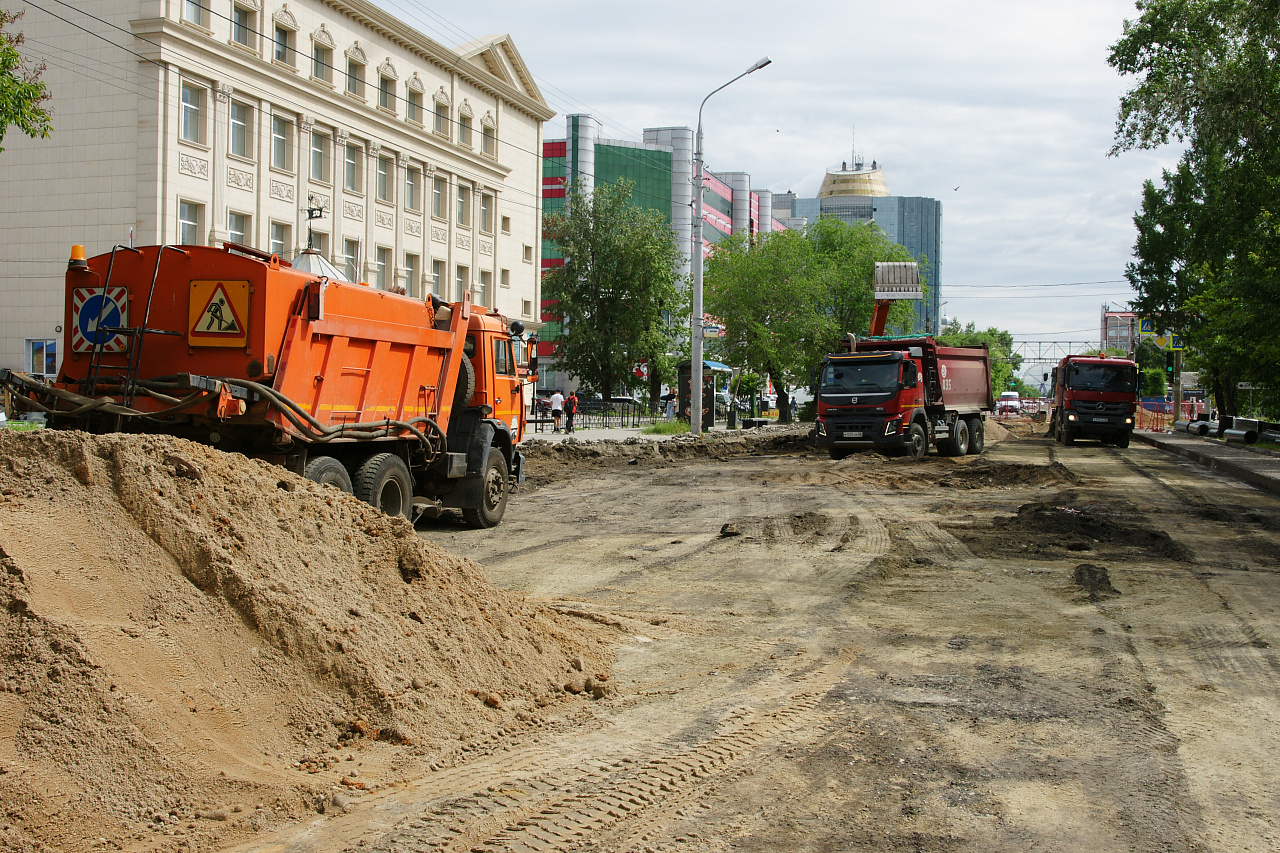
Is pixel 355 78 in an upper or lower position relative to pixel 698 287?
upper

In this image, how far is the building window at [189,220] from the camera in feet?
A: 116

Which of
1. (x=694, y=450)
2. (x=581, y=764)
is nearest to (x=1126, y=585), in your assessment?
(x=581, y=764)

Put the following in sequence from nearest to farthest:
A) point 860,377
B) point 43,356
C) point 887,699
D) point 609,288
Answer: point 887,699
point 860,377
point 43,356
point 609,288

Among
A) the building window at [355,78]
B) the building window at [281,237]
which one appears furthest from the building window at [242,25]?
the building window at [281,237]

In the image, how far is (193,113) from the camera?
35.3 meters

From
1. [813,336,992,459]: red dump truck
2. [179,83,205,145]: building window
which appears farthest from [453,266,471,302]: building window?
[813,336,992,459]: red dump truck

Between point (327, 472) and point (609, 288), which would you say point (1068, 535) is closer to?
point (327, 472)

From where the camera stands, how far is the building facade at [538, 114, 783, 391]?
310 ft

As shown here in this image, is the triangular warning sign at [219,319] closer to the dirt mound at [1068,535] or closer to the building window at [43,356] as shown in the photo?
the dirt mound at [1068,535]

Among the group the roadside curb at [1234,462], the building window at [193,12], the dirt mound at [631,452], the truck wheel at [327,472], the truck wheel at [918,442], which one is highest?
the building window at [193,12]

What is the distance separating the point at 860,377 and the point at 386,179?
94.9ft

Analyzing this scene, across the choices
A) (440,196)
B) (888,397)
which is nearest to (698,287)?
(888,397)

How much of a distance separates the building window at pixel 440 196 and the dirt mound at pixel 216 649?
45.6 m

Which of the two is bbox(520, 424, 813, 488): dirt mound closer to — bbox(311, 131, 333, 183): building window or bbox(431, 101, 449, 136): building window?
bbox(311, 131, 333, 183): building window
